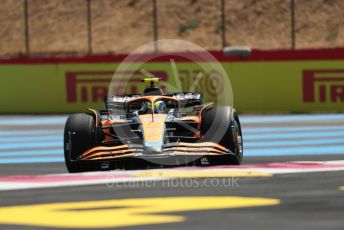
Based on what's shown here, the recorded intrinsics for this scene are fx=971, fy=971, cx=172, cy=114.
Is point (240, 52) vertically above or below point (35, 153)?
above

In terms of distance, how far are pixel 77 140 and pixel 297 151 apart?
5182 mm

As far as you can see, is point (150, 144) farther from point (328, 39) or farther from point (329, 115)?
point (328, 39)

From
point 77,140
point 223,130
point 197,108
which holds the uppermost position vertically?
point 197,108

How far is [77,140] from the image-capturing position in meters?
12.5

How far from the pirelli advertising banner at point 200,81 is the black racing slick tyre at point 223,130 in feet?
42.3

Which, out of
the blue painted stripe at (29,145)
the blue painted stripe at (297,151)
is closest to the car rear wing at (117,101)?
the blue painted stripe at (297,151)

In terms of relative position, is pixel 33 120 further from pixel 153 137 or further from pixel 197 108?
pixel 153 137

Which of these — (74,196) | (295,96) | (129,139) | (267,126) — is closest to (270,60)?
(295,96)

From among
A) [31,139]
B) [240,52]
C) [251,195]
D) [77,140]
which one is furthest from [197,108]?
[240,52]

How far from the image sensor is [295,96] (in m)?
26.5

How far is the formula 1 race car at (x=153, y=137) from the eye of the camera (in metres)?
12.2

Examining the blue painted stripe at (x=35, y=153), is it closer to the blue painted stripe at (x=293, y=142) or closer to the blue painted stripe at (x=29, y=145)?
the blue painted stripe at (x=29, y=145)

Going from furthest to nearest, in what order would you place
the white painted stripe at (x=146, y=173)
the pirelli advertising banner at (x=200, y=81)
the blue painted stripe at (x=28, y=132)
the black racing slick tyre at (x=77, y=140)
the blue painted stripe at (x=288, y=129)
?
the pirelli advertising banner at (x=200, y=81), the blue painted stripe at (x=28, y=132), the blue painted stripe at (x=288, y=129), the black racing slick tyre at (x=77, y=140), the white painted stripe at (x=146, y=173)

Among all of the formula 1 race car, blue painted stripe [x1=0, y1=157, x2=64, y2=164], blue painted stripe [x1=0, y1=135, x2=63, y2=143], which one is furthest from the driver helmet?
blue painted stripe [x1=0, y1=135, x2=63, y2=143]
